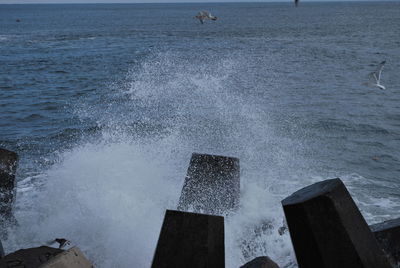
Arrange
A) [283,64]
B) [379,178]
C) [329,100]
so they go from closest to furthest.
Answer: [379,178]
[329,100]
[283,64]

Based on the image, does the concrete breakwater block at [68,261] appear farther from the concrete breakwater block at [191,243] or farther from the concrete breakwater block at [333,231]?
the concrete breakwater block at [333,231]

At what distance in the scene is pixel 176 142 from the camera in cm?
1020

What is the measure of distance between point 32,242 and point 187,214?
3.41 meters

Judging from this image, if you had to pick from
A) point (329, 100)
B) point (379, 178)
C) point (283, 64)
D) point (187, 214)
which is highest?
point (187, 214)

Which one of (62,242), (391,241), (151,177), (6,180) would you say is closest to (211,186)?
(62,242)

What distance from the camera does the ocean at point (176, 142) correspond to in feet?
19.5

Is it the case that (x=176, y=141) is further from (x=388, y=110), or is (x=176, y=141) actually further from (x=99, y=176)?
(x=388, y=110)

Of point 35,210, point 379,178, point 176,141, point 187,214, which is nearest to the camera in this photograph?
point 187,214

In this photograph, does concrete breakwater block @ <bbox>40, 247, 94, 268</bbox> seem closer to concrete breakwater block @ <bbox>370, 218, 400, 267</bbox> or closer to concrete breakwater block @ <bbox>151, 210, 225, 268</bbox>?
concrete breakwater block @ <bbox>151, 210, 225, 268</bbox>

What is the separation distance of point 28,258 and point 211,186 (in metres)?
2.37

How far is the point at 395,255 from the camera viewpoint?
3.82 m

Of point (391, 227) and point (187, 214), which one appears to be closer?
point (187, 214)

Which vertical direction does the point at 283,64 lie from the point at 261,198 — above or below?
below

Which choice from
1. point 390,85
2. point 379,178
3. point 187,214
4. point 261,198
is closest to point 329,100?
point 390,85
